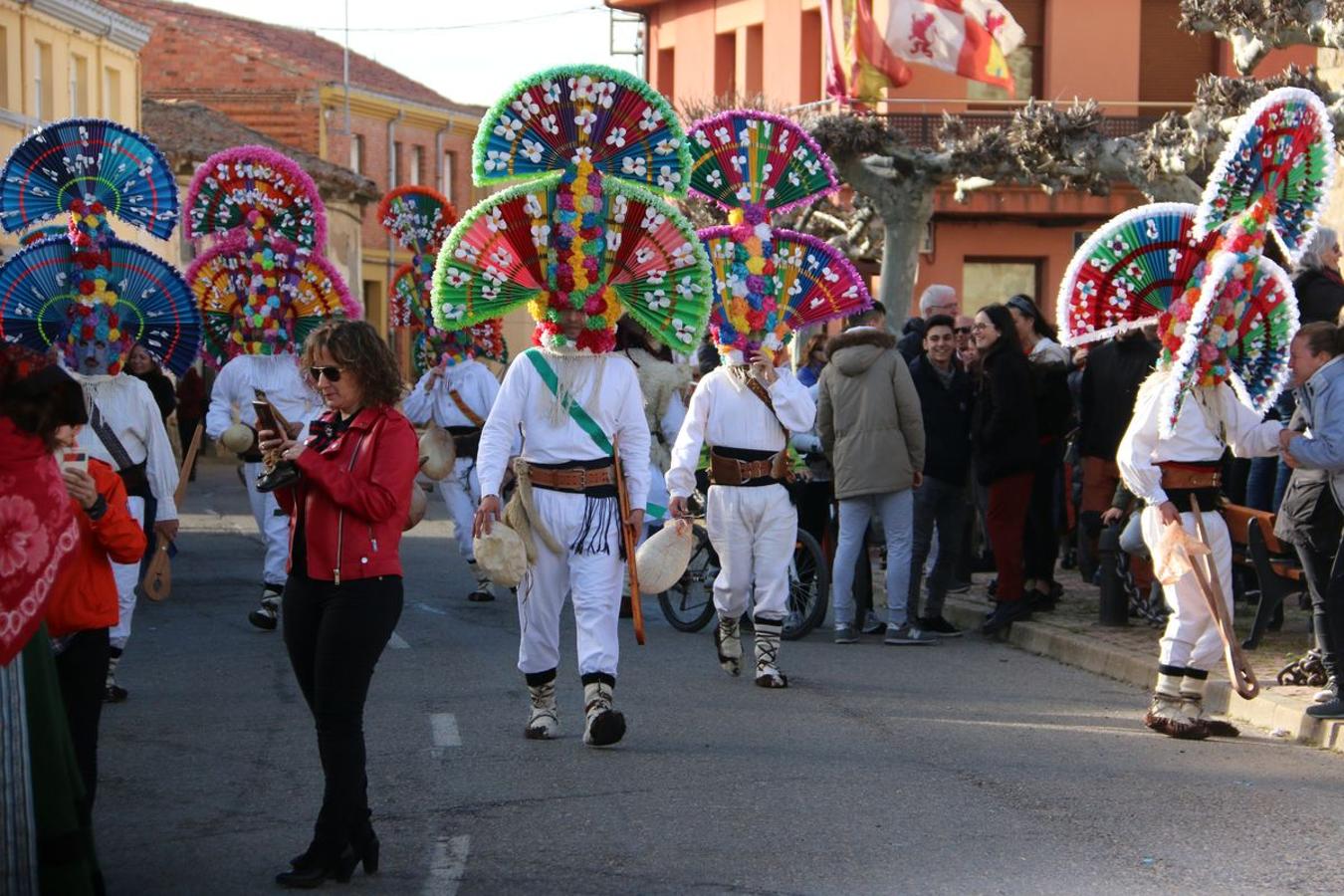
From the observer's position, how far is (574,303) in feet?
29.6

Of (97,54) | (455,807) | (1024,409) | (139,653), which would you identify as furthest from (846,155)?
(97,54)

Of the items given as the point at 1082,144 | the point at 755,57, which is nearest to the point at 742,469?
the point at 1082,144

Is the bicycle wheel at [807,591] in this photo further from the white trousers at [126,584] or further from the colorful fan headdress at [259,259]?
the white trousers at [126,584]

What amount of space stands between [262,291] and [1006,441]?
16.2 feet

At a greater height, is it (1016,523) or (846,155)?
(846,155)

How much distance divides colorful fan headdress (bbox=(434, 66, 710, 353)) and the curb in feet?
10.4

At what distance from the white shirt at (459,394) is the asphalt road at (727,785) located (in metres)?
3.88

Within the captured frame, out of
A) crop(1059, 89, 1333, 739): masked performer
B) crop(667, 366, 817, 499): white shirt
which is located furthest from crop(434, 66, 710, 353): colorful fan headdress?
crop(1059, 89, 1333, 739): masked performer

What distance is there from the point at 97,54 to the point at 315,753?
110 feet

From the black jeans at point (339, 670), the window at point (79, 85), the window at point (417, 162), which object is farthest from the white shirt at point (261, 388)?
the window at point (417, 162)

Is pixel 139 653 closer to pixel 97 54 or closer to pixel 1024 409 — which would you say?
pixel 1024 409

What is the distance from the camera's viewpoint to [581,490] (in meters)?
8.83

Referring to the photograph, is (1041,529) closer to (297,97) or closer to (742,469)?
(742,469)

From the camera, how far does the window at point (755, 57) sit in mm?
39562
